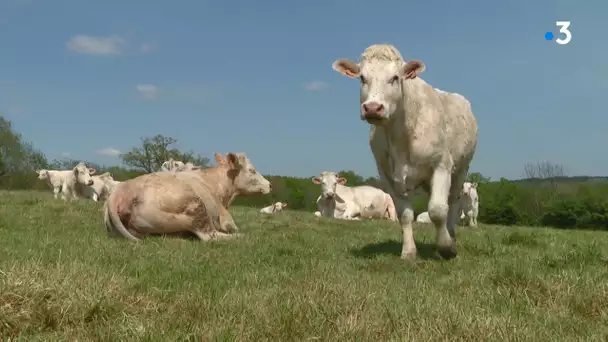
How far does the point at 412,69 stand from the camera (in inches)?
272

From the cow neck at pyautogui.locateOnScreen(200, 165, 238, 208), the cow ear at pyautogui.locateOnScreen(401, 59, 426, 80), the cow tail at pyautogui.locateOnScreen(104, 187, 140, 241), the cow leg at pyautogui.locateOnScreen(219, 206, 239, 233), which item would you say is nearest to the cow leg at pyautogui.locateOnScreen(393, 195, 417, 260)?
the cow ear at pyautogui.locateOnScreen(401, 59, 426, 80)

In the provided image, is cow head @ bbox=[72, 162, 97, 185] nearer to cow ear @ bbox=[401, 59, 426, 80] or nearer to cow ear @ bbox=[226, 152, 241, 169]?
cow ear @ bbox=[226, 152, 241, 169]

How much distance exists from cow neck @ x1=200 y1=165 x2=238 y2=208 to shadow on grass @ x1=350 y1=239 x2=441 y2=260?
3256 mm

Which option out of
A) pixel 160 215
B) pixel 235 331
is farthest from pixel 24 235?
pixel 235 331

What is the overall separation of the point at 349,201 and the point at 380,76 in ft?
54.9

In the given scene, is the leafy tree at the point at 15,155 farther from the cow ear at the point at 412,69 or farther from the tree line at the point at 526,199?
the cow ear at the point at 412,69

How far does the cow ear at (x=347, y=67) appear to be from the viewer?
700cm

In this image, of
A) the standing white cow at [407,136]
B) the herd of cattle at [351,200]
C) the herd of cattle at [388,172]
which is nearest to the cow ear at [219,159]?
the herd of cattle at [388,172]

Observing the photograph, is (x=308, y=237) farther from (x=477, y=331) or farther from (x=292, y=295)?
(x=477, y=331)

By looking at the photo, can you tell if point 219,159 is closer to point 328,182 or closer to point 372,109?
point 372,109

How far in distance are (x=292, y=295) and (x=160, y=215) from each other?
5088mm

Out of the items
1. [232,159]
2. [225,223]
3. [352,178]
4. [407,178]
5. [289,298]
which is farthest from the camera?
[352,178]

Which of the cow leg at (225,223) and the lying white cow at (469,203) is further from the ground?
the lying white cow at (469,203)

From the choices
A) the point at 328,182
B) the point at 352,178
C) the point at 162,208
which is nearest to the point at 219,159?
the point at 162,208
